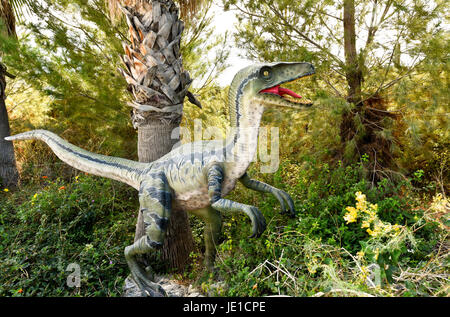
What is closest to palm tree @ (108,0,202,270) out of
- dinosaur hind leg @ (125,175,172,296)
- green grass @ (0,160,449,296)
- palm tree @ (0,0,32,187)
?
green grass @ (0,160,449,296)

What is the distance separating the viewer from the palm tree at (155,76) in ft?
8.54

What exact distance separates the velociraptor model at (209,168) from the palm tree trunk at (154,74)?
0.47 m

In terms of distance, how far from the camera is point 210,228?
2.44 m

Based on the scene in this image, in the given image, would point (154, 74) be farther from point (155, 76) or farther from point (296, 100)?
point (296, 100)

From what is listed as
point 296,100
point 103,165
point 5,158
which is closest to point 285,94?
point 296,100

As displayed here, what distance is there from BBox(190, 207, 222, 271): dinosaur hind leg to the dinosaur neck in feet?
1.80

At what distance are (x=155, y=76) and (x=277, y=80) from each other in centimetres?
123

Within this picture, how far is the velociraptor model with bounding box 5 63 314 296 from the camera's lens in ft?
5.92

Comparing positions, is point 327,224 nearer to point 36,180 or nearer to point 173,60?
point 173,60

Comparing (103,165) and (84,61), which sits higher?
(84,61)

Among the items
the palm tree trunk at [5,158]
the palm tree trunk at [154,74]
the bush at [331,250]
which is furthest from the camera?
the palm tree trunk at [5,158]

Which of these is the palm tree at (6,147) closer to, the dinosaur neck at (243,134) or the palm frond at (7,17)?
the palm frond at (7,17)

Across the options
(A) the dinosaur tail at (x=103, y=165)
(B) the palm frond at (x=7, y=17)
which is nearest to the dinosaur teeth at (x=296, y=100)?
(A) the dinosaur tail at (x=103, y=165)

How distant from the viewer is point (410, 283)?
1.71 m
